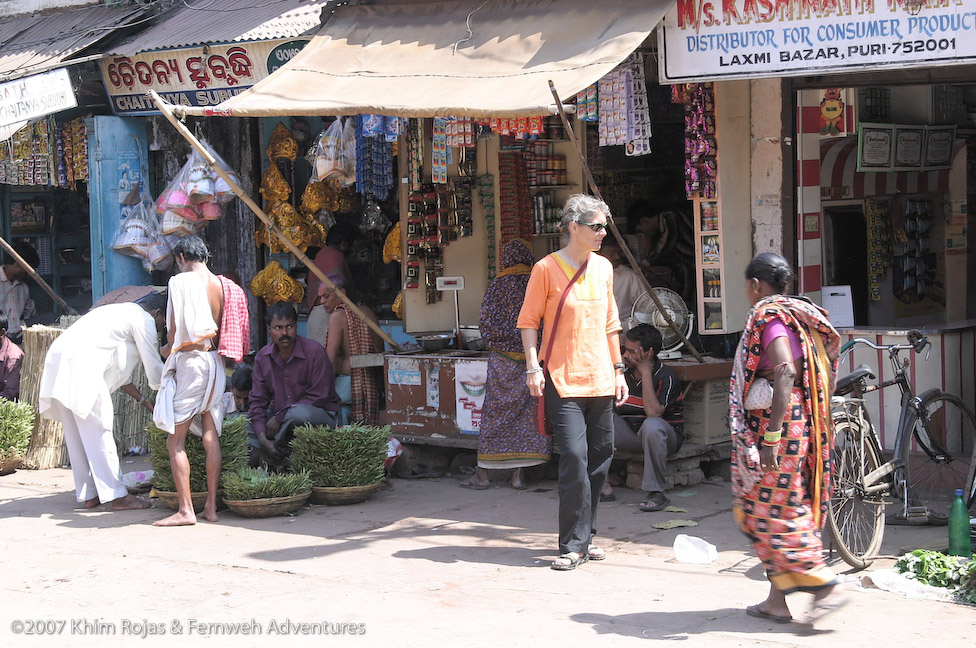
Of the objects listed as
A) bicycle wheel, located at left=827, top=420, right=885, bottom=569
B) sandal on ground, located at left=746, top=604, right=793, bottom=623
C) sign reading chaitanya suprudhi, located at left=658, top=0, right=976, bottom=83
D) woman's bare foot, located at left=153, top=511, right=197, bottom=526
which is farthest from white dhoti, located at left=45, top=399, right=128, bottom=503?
bicycle wheel, located at left=827, top=420, right=885, bottom=569

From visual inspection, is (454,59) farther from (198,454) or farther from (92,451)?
(92,451)

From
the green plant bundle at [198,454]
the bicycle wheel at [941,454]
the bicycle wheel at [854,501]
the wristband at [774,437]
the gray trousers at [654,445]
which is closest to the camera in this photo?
the wristband at [774,437]

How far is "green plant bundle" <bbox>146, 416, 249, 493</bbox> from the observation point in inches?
286

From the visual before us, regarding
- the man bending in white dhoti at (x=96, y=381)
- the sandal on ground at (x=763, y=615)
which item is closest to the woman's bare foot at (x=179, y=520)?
the man bending in white dhoti at (x=96, y=381)

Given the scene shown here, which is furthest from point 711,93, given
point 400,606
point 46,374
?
point 46,374

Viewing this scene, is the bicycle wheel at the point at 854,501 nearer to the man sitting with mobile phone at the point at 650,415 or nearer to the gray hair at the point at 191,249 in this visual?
the man sitting with mobile phone at the point at 650,415

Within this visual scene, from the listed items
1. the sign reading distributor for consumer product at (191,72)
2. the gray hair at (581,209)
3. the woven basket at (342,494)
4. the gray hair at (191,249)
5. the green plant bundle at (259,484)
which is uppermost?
the sign reading distributor for consumer product at (191,72)

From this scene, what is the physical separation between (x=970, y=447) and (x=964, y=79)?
218 centimetres

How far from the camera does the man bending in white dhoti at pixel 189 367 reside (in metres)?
6.94

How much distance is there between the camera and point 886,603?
5.07 meters

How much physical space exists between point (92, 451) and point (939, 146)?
21.0ft

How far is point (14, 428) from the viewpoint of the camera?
8805 millimetres

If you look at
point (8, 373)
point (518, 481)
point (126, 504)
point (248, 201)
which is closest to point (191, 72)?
point (8, 373)

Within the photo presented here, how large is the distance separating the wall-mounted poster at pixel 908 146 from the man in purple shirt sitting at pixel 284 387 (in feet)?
14.1
